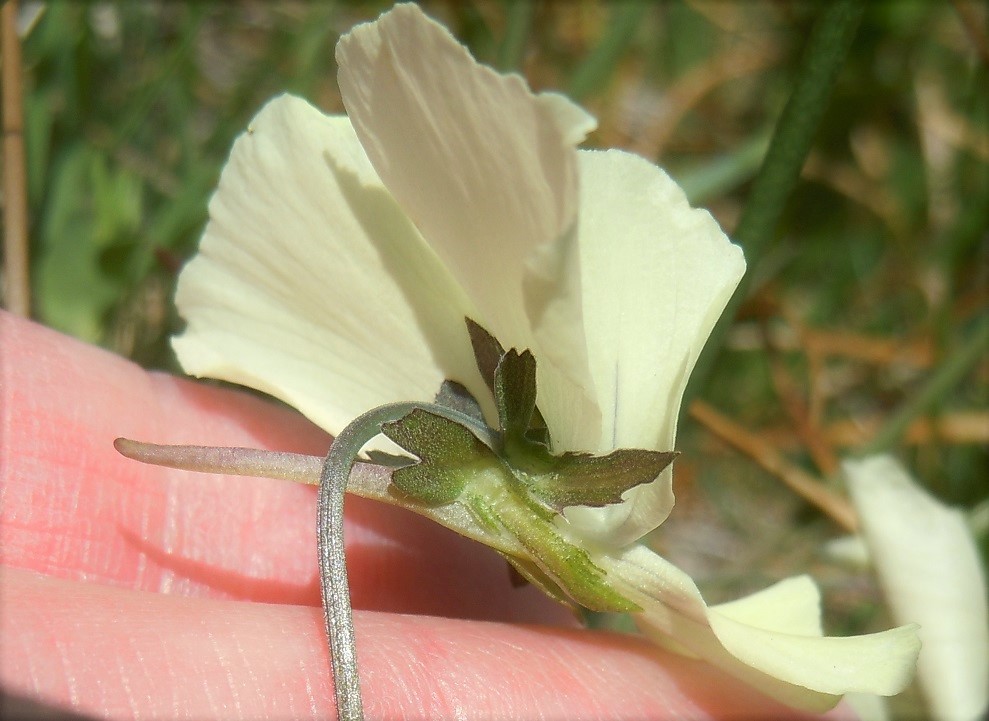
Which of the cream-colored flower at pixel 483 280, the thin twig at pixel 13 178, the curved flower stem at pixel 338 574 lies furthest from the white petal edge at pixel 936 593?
the thin twig at pixel 13 178

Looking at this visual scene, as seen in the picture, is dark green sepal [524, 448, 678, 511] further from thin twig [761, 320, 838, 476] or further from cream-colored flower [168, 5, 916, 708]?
thin twig [761, 320, 838, 476]

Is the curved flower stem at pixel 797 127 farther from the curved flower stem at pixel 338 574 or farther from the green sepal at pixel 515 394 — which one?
the curved flower stem at pixel 338 574

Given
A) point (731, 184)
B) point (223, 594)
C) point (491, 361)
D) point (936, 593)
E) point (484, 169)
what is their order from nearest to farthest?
point (484, 169) < point (491, 361) < point (223, 594) < point (936, 593) < point (731, 184)

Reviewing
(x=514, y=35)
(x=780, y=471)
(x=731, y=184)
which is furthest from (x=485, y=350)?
(x=731, y=184)

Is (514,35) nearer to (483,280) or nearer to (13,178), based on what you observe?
(13,178)

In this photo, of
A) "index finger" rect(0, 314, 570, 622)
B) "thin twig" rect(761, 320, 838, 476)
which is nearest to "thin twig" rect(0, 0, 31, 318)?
"index finger" rect(0, 314, 570, 622)

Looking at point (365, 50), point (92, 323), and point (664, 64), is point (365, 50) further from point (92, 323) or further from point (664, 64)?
point (664, 64)

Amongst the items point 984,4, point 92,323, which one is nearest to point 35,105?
point 92,323
